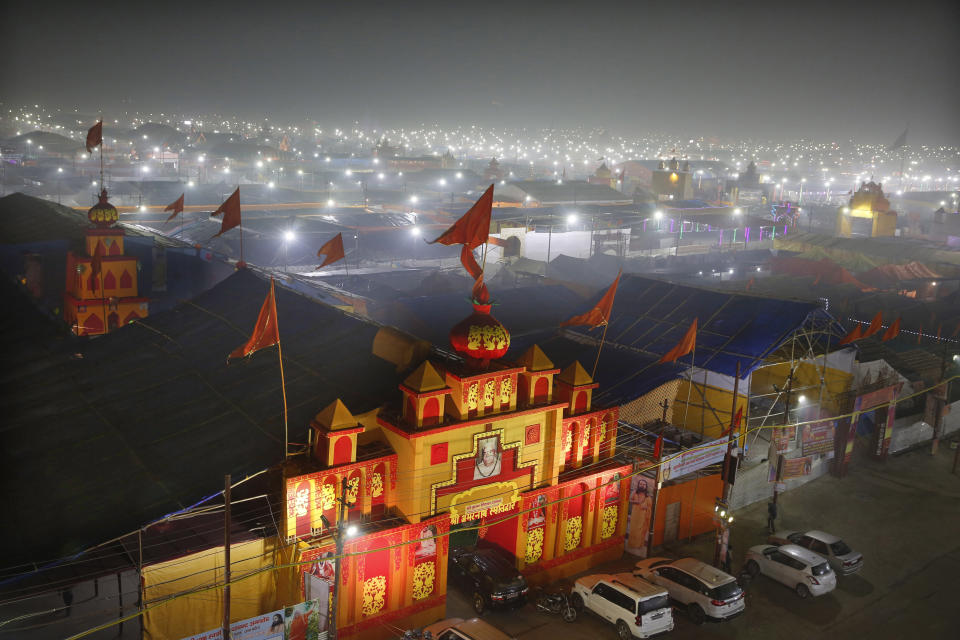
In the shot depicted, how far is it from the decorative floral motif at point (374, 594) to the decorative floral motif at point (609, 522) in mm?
7446

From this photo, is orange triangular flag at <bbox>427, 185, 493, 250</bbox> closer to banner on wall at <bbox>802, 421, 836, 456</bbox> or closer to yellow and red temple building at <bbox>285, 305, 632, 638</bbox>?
yellow and red temple building at <bbox>285, 305, 632, 638</bbox>

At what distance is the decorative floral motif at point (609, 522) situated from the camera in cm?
2252

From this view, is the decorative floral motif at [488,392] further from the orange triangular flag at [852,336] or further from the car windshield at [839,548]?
the orange triangular flag at [852,336]

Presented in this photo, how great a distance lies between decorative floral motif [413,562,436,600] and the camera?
18.6 m

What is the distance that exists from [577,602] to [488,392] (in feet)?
21.5

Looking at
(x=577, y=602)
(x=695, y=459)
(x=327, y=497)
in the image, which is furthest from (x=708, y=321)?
(x=327, y=497)

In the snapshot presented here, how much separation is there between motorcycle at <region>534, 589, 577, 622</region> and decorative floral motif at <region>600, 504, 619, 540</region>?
2.78m

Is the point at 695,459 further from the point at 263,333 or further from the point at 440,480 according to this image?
the point at 263,333

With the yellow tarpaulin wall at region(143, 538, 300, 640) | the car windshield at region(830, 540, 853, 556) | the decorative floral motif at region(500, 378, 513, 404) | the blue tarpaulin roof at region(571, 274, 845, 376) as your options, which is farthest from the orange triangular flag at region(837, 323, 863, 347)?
the yellow tarpaulin wall at region(143, 538, 300, 640)

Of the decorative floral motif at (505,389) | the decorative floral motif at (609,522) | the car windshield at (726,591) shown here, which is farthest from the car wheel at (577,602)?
the decorative floral motif at (505,389)

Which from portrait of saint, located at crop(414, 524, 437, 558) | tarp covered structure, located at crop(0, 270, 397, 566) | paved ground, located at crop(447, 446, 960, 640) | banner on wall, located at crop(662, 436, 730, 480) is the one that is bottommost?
paved ground, located at crop(447, 446, 960, 640)

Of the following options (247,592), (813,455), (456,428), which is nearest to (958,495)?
(813,455)

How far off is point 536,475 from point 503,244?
37.3m

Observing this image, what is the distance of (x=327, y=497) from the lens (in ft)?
55.8
